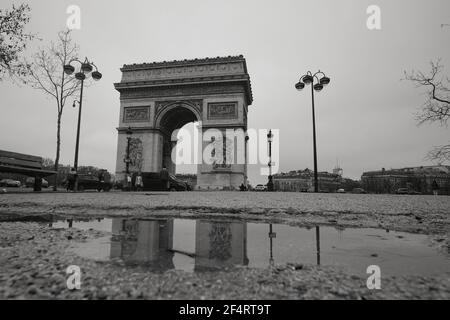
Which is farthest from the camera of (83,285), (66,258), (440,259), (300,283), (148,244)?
(148,244)

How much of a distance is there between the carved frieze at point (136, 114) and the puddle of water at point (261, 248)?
2637cm

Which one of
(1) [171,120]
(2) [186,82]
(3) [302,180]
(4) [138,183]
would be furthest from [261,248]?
(3) [302,180]

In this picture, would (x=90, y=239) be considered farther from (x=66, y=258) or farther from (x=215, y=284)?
(x=215, y=284)

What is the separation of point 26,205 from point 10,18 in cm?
966

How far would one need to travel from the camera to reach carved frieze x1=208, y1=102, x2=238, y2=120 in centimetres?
2697

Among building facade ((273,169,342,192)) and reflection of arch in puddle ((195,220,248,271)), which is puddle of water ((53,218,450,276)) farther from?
building facade ((273,169,342,192))

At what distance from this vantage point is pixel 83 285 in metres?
1.41

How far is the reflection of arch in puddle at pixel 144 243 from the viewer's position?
2.00 m

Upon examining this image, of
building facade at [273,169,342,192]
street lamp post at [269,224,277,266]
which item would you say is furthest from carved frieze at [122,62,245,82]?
building facade at [273,169,342,192]

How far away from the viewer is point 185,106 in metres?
28.5

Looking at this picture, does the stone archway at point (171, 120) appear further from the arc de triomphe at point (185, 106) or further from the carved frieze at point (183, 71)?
the carved frieze at point (183, 71)

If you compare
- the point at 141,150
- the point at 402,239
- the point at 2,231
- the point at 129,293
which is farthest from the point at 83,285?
the point at 141,150

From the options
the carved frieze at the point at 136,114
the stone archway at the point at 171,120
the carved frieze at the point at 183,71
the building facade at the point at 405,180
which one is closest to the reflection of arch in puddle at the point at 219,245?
the stone archway at the point at 171,120
